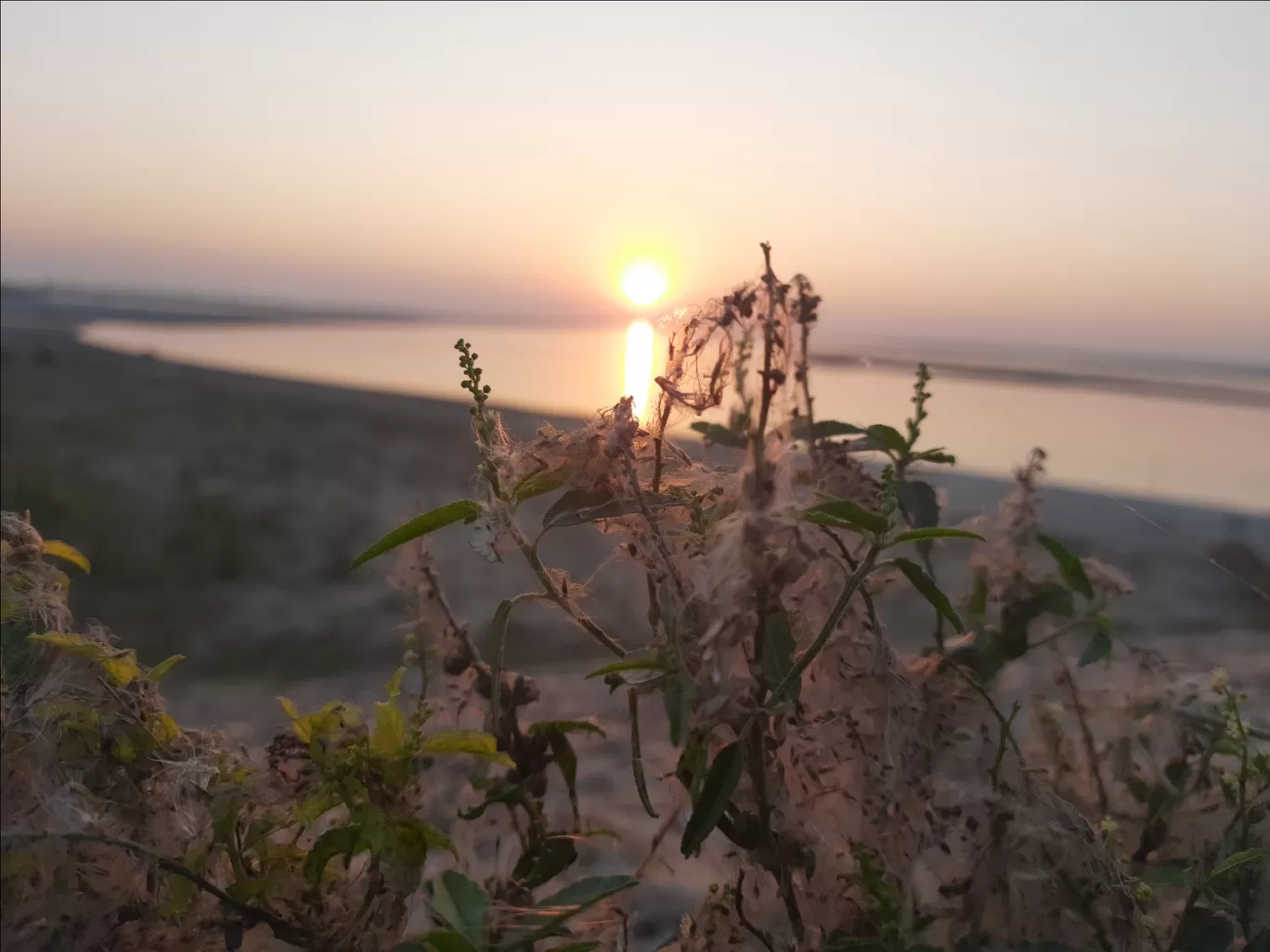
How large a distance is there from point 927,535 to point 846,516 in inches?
3.4

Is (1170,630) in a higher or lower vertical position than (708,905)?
lower

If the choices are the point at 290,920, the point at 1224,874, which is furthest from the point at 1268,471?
the point at 290,920

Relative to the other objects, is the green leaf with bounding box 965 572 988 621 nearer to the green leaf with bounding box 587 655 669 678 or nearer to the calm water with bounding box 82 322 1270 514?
the calm water with bounding box 82 322 1270 514

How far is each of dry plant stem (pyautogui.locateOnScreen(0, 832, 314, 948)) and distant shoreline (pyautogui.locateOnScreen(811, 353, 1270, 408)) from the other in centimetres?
1376

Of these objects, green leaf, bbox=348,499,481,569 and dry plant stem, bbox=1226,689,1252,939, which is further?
dry plant stem, bbox=1226,689,1252,939

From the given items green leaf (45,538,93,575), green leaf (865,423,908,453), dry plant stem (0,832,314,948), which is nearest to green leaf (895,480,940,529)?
green leaf (865,423,908,453)

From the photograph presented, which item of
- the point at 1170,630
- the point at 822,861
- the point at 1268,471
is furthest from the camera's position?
the point at 1268,471

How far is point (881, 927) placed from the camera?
2.74 ft

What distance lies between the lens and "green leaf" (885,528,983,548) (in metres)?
0.80

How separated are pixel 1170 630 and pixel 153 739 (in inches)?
251

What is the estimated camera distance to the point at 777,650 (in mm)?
842

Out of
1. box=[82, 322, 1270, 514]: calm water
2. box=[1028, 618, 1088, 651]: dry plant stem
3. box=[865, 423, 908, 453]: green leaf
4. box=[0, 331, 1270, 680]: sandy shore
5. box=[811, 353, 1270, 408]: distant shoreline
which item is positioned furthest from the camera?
box=[811, 353, 1270, 408]: distant shoreline

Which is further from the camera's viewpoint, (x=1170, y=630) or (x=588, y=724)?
(x=1170, y=630)

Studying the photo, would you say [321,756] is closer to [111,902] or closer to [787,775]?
[111,902]
